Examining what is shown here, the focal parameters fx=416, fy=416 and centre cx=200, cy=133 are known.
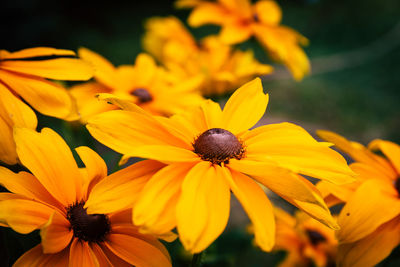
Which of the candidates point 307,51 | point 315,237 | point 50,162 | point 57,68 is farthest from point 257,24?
point 307,51

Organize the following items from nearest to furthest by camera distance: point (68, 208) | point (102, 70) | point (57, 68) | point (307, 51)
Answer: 1. point (68, 208)
2. point (57, 68)
3. point (102, 70)
4. point (307, 51)

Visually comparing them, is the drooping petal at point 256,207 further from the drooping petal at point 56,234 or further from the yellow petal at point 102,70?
the yellow petal at point 102,70

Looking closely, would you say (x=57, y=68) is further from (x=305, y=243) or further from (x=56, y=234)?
(x=305, y=243)

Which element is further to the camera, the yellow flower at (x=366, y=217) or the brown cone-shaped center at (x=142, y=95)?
the brown cone-shaped center at (x=142, y=95)

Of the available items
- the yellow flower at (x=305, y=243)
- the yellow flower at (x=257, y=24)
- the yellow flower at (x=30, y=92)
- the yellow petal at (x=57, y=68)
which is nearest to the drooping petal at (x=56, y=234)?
the yellow flower at (x=30, y=92)

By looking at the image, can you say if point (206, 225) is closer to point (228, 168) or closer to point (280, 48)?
point (228, 168)

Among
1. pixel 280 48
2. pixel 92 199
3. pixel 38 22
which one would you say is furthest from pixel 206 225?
pixel 38 22
